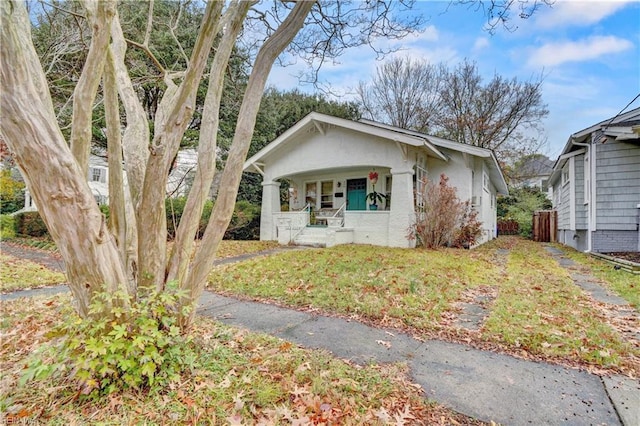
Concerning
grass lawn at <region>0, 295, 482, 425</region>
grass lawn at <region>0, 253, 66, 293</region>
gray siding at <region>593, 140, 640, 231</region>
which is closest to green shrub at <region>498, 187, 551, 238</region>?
gray siding at <region>593, 140, 640, 231</region>

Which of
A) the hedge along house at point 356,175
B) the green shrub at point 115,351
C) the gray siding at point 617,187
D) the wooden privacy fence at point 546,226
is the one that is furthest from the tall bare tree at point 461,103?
the green shrub at point 115,351

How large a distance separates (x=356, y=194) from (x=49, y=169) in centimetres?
1263

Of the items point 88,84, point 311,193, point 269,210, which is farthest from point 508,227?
point 88,84

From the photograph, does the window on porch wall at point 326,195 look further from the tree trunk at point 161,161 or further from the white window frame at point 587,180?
the tree trunk at point 161,161

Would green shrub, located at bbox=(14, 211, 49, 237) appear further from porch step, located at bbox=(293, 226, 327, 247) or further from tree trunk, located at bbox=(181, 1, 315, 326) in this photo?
tree trunk, located at bbox=(181, 1, 315, 326)

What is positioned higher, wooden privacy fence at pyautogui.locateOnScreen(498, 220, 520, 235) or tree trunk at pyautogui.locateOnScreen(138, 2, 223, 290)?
tree trunk at pyautogui.locateOnScreen(138, 2, 223, 290)

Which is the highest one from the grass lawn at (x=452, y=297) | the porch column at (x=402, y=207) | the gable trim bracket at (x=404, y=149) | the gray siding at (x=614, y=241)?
the gable trim bracket at (x=404, y=149)

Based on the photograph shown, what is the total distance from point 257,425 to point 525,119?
27226mm

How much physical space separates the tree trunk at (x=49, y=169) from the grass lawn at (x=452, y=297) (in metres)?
2.86

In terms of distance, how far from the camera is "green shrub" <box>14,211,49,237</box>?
12500 millimetres

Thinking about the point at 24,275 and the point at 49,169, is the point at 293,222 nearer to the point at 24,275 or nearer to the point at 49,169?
the point at 24,275

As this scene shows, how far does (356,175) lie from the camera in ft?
46.1

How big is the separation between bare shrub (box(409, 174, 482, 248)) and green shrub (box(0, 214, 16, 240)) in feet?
51.8

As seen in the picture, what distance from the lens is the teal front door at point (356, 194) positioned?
13898 millimetres
